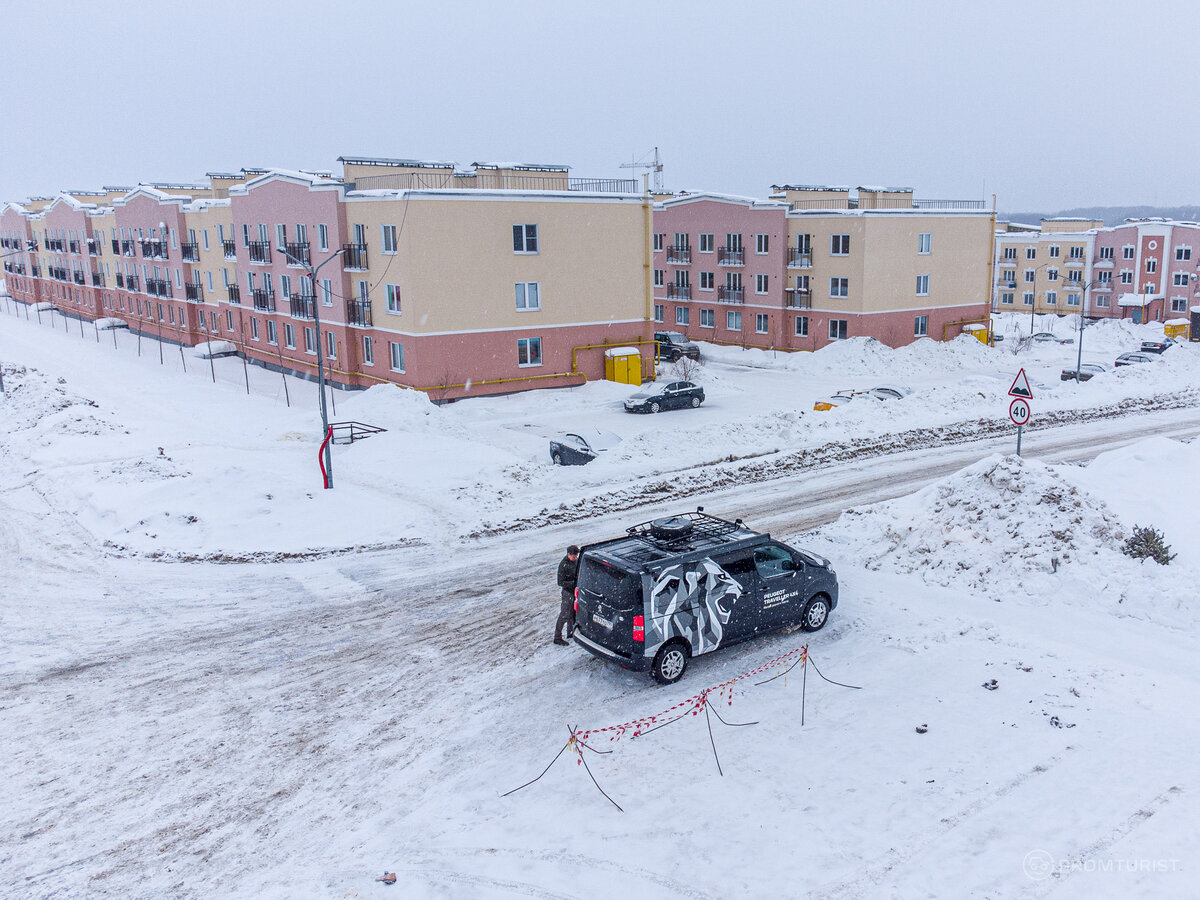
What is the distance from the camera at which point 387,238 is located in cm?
3719

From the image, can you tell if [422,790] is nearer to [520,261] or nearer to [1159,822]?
[1159,822]

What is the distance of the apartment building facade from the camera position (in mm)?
49094

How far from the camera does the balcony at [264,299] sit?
47.0m

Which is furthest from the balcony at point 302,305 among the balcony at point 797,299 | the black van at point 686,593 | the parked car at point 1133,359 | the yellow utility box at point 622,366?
the parked car at point 1133,359

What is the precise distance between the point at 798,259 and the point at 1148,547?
39633 millimetres

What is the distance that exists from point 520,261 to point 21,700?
29.4m

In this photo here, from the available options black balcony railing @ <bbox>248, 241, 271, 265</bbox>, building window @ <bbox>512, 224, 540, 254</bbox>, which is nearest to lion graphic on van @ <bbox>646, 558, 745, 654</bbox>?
building window @ <bbox>512, 224, 540, 254</bbox>

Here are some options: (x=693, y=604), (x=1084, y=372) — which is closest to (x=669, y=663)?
(x=693, y=604)

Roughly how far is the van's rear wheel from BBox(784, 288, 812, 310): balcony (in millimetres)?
42163

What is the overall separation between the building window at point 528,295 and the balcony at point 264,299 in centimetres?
1556

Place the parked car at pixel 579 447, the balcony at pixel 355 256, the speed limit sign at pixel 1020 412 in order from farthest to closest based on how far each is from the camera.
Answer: the balcony at pixel 355 256 → the parked car at pixel 579 447 → the speed limit sign at pixel 1020 412

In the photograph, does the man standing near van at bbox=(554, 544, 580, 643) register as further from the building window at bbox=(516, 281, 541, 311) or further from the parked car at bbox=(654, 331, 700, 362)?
the parked car at bbox=(654, 331, 700, 362)

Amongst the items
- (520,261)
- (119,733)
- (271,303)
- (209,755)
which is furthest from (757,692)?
(271,303)

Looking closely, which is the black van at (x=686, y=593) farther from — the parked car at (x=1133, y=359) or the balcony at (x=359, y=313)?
the parked car at (x=1133, y=359)
